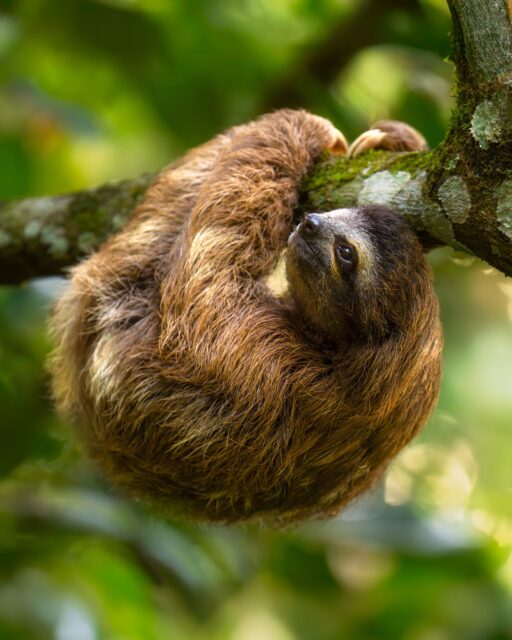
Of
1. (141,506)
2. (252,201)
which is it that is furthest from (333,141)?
(141,506)

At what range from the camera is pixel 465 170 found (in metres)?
4.18

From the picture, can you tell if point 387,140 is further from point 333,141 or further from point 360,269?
point 360,269

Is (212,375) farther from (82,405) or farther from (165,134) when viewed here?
(165,134)

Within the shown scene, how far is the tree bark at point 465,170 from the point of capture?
3.85 meters

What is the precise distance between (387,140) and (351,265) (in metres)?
1.09

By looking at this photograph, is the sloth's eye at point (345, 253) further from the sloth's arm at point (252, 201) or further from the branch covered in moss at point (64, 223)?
the branch covered in moss at point (64, 223)

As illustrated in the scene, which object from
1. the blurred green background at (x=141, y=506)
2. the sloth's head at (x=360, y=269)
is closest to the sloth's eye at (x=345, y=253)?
the sloth's head at (x=360, y=269)

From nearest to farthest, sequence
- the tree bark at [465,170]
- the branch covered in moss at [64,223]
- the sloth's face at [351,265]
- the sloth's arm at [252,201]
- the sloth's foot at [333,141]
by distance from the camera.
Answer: the tree bark at [465,170], the sloth's face at [351,265], the sloth's arm at [252,201], the sloth's foot at [333,141], the branch covered in moss at [64,223]

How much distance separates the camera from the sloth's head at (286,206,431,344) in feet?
15.5

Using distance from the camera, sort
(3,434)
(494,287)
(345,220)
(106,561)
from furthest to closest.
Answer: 1. (494,287)
2. (106,561)
3. (3,434)
4. (345,220)

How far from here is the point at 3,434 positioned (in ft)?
22.6

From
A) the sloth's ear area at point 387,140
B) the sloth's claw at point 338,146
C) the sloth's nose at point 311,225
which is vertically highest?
the sloth's ear area at point 387,140

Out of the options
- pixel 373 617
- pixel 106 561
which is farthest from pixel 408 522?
pixel 106 561

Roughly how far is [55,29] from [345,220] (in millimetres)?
4078
